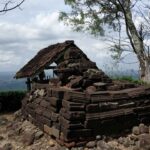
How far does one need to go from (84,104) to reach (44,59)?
646cm

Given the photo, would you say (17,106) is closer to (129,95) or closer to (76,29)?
(76,29)

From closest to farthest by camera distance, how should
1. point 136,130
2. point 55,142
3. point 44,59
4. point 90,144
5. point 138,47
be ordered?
1. point 90,144
2. point 136,130
3. point 55,142
4. point 44,59
5. point 138,47

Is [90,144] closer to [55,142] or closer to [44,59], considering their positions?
[55,142]

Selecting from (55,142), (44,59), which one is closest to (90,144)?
(55,142)

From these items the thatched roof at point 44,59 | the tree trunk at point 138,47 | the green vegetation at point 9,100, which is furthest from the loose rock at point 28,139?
the green vegetation at point 9,100

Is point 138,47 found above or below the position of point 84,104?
above

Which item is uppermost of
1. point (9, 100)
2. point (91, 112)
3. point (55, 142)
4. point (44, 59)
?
point (44, 59)

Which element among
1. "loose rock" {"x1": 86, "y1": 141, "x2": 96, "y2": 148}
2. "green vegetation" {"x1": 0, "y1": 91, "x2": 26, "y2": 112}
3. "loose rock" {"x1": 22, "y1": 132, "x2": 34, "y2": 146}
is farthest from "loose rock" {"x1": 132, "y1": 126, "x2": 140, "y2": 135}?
"green vegetation" {"x1": 0, "y1": 91, "x2": 26, "y2": 112}

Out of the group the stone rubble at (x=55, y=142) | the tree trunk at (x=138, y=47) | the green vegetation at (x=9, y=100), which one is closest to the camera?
the stone rubble at (x=55, y=142)

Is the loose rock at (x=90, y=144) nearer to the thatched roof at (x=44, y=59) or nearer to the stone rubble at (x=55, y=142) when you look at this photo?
the stone rubble at (x=55, y=142)

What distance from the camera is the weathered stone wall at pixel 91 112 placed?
1347 centimetres

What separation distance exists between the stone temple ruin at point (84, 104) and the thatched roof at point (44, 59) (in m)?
2.20

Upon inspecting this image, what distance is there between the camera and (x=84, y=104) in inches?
540

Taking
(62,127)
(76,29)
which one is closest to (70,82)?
(62,127)
